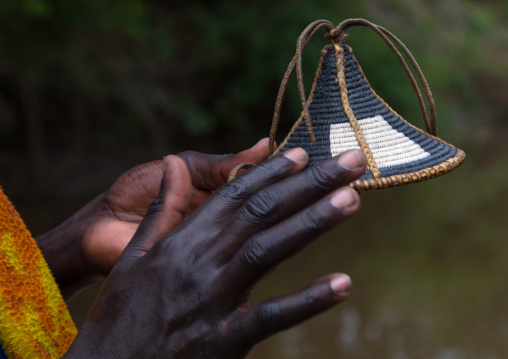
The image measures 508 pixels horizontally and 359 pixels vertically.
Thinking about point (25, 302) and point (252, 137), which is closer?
point (25, 302)

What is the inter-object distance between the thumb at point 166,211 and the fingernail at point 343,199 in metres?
0.32

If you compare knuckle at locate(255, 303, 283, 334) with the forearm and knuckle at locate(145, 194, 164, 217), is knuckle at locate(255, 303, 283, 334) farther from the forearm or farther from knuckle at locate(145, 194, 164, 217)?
the forearm

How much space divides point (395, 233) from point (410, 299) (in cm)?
143

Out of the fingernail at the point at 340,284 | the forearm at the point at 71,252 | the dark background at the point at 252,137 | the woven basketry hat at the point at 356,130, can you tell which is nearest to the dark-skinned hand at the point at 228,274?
the fingernail at the point at 340,284

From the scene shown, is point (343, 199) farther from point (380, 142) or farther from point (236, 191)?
point (380, 142)

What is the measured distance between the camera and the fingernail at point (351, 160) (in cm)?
82

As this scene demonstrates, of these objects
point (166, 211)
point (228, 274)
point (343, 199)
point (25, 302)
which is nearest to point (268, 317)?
point (228, 274)

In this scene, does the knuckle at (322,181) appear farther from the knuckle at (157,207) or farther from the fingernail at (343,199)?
the knuckle at (157,207)

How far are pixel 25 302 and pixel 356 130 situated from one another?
762 millimetres

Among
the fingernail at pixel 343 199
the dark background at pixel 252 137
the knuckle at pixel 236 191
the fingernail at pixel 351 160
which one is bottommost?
the dark background at pixel 252 137

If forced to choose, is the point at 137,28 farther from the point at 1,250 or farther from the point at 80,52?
the point at 1,250

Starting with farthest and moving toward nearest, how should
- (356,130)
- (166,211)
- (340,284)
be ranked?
(356,130) → (166,211) → (340,284)

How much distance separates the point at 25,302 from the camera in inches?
44.3

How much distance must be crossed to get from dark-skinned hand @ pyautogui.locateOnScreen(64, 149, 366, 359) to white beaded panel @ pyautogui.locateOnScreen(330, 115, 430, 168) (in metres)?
0.24
